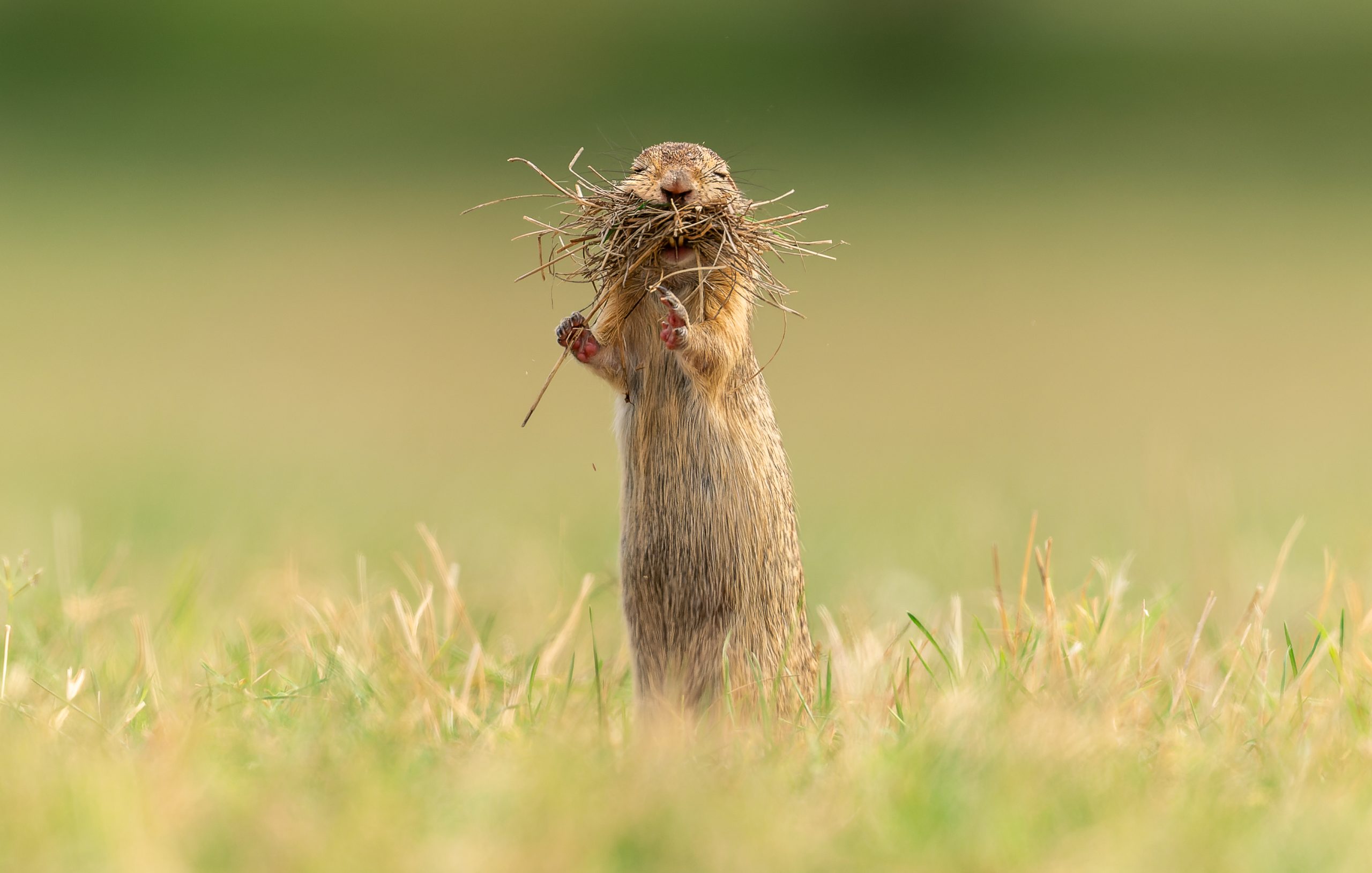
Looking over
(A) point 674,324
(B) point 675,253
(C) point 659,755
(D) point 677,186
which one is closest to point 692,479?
(A) point 674,324

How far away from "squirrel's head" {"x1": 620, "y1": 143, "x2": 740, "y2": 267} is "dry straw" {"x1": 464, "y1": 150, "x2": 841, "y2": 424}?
2cm

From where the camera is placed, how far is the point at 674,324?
13.8ft

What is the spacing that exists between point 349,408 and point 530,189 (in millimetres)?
4352

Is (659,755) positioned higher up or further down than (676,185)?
further down

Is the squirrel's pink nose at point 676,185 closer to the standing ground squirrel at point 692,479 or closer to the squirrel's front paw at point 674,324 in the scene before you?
the standing ground squirrel at point 692,479

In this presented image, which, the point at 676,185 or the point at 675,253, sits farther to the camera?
the point at 675,253

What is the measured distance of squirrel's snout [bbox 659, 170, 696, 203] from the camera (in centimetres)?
427

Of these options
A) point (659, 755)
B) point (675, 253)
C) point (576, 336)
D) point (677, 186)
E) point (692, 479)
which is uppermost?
point (677, 186)

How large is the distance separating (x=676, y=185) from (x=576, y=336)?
58cm

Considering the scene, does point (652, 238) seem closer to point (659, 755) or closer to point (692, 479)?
point (692, 479)

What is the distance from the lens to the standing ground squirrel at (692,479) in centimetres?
438

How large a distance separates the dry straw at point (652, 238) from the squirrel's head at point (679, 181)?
0.9 inches

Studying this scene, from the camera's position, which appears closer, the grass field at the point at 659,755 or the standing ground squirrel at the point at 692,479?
the grass field at the point at 659,755

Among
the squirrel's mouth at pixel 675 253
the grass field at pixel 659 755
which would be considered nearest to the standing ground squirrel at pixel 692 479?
the squirrel's mouth at pixel 675 253
